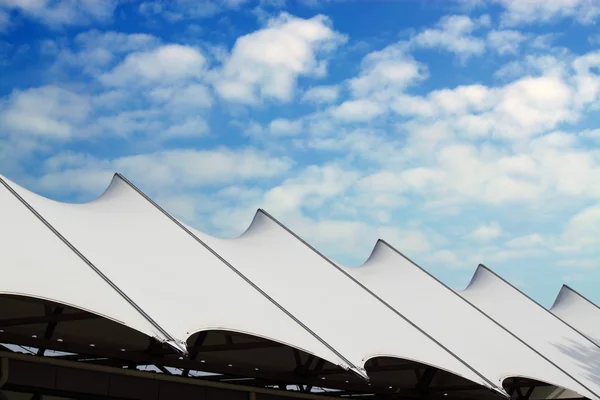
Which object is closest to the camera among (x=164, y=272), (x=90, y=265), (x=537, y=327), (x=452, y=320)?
(x=90, y=265)

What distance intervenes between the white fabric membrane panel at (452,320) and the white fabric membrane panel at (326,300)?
1.28m

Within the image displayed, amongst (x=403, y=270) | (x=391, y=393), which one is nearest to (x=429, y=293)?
(x=403, y=270)

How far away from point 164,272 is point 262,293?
2346 mm

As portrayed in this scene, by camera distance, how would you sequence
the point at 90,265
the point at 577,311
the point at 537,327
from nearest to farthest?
the point at 90,265 → the point at 537,327 → the point at 577,311

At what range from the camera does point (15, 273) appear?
12.5 meters

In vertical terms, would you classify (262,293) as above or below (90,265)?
above

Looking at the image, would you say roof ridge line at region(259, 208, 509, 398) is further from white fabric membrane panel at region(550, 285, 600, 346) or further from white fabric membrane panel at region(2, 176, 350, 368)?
white fabric membrane panel at region(550, 285, 600, 346)

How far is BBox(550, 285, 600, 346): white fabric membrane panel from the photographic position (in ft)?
97.9

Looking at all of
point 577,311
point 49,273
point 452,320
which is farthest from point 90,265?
point 577,311

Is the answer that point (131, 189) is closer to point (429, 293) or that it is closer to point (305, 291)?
point (305, 291)

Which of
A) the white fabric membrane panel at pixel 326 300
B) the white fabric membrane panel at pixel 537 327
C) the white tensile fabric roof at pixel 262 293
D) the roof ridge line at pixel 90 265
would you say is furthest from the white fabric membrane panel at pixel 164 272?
the white fabric membrane panel at pixel 537 327

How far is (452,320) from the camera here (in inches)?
891

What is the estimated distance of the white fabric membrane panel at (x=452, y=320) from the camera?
66.1 feet

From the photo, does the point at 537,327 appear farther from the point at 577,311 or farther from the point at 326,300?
the point at 326,300
